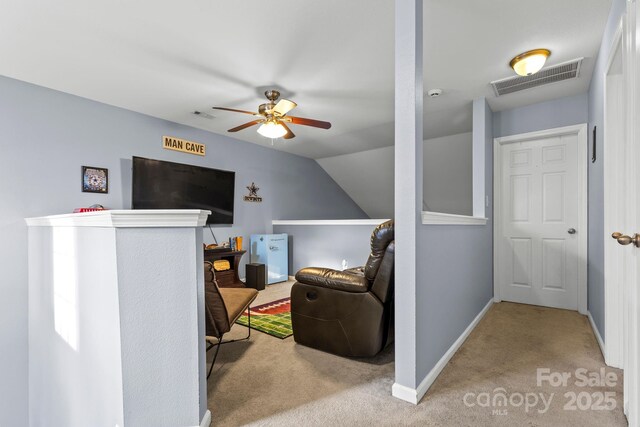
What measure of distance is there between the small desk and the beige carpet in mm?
1792

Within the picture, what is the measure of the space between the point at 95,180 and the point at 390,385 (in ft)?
12.1

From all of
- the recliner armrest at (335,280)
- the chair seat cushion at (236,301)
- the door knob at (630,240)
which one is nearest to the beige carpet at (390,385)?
the chair seat cushion at (236,301)

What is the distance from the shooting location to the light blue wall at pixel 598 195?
2.33m

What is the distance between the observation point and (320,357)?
2291 millimetres

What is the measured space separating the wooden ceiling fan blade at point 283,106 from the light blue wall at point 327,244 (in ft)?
7.54

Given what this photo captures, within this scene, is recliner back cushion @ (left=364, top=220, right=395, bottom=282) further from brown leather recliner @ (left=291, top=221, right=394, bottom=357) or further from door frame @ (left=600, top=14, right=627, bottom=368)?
door frame @ (left=600, top=14, right=627, bottom=368)

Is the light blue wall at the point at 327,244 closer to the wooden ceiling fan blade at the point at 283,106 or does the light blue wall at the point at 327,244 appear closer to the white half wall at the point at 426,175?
the white half wall at the point at 426,175

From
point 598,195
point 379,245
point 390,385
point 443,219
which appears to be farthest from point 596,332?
point 379,245

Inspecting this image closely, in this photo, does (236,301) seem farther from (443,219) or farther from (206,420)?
(443,219)

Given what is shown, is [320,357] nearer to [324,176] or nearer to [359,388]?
[359,388]

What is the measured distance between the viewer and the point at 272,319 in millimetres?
3242

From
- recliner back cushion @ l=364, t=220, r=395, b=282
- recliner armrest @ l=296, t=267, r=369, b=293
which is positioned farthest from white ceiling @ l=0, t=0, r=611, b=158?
recliner armrest @ l=296, t=267, r=369, b=293

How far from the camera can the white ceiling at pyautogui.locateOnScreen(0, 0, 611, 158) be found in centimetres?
202

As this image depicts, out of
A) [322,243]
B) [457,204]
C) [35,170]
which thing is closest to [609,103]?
[322,243]
